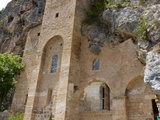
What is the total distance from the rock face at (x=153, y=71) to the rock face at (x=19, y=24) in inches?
624

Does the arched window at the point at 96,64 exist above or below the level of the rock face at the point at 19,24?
below

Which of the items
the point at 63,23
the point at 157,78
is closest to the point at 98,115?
the point at 157,78

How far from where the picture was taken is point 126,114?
1269 centimetres

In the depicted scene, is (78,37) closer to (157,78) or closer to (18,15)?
(157,78)

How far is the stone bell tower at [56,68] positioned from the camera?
15.1 meters

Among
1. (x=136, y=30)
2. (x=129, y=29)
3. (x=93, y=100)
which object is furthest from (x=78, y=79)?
(x=136, y=30)

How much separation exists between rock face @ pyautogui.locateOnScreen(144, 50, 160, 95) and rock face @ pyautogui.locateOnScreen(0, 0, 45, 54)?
1586cm

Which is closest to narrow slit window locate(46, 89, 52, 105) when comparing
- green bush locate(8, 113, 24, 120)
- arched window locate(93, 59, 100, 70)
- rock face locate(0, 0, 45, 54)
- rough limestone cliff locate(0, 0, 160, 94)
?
green bush locate(8, 113, 24, 120)

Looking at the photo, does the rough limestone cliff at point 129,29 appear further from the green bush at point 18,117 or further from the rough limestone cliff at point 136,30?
the green bush at point 18,117

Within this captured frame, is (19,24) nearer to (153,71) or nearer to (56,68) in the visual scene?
(56,68)

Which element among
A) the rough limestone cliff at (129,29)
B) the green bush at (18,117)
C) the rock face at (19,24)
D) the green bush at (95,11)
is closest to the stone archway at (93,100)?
the rough limestone cliff at (129,29)

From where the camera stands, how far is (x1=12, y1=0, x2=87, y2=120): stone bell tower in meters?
15.1

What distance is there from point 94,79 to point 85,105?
2453 millimetres

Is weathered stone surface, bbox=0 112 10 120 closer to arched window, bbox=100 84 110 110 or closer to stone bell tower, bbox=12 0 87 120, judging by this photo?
stone bell tower, bbox=12 0 87 120
